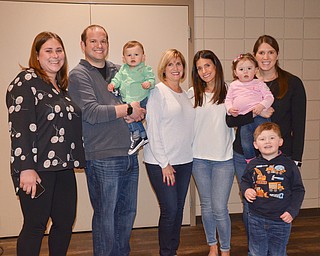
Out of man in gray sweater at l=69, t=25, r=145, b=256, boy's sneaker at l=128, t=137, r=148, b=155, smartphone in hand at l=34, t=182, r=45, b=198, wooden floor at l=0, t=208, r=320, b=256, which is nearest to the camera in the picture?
smartphone in hand at l=34, t=182, r=45, b=198

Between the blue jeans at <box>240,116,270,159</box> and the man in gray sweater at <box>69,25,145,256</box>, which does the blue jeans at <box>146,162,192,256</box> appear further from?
the blue jeans at <box>240,116,270,159</box>

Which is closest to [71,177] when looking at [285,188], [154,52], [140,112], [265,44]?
[140,112]

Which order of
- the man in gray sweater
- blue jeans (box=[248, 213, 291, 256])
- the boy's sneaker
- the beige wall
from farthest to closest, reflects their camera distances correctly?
the beige wall
the boy's sneaker
the man in gray sweater
blue jeans (box=[248, 213, 291, 256])

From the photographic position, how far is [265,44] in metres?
2.51

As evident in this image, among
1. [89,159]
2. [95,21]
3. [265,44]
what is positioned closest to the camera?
[89,159]

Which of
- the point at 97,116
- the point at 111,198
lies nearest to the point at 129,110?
the point at 97,116

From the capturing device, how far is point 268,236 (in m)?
2.24

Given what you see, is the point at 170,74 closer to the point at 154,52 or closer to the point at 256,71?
the point at 256,71

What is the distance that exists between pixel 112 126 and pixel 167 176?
464 mm

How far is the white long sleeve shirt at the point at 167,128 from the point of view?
2.48 meters

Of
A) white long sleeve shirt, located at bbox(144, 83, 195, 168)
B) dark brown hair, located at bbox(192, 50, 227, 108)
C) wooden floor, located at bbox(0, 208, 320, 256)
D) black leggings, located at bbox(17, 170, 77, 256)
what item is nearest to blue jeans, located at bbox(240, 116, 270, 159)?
dark brown hair, located at bbox(192, 50, 227, 108)

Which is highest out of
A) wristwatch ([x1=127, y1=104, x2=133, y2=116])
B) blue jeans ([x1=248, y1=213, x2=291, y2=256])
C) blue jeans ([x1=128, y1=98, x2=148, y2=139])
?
wristwatch ([x1=127, y1=104, x2=133, y2=116])

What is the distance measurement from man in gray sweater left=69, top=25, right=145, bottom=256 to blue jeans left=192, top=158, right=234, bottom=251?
48cm

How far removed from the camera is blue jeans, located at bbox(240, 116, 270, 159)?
250 centimetres
